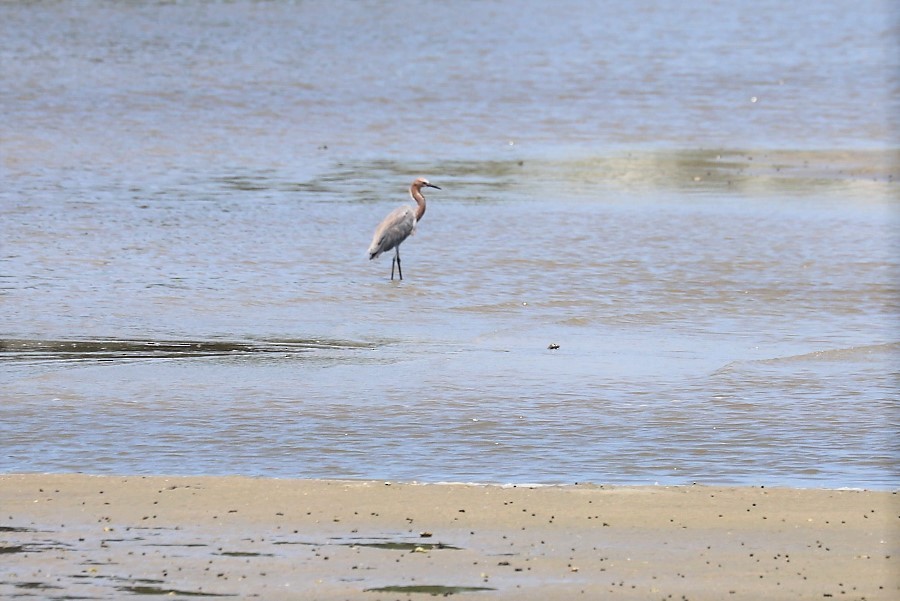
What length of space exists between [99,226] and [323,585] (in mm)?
10072

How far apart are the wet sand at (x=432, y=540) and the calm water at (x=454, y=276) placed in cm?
51

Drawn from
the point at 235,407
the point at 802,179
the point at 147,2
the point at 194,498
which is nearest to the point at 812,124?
the point at 802,179

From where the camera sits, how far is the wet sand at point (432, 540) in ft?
19.3

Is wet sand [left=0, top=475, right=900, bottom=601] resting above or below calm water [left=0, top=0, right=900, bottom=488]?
below

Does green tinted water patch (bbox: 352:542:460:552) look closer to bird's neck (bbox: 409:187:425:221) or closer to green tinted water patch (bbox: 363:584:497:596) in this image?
green tinted water patch (bbox: 363:584:497:596)

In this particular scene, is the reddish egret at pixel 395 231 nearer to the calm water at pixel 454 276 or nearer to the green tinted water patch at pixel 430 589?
the calm water at pixel 454 276

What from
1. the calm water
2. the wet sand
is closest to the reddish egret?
the calm water

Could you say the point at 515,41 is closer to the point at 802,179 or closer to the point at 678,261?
the point at 802,179

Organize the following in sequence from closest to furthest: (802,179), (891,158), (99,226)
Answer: (99,226) → (802,179) → (891,158)

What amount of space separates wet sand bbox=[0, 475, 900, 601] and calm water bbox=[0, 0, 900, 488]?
1.69 ft

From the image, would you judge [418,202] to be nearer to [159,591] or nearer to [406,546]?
[406,546]

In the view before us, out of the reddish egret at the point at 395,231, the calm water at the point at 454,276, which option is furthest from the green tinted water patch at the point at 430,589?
the reddish egret at the point at 395,231

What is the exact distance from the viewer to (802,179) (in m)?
19.4

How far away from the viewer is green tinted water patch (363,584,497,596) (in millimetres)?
5801
